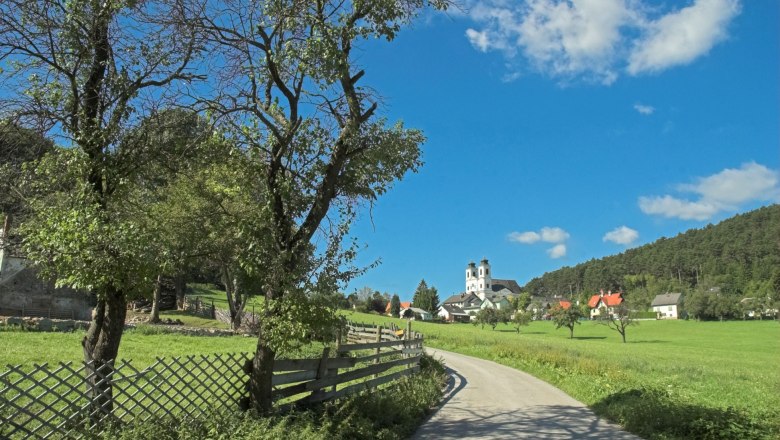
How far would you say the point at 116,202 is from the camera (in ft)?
30.0

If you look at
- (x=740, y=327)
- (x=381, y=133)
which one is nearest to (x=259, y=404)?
(x=381, y=133)

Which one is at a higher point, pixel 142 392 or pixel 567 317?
pixel 567 317

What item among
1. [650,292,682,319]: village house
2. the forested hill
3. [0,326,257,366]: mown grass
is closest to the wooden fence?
[0,326,257,366]: mown grass

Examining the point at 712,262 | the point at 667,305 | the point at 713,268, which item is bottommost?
the point at 667,305

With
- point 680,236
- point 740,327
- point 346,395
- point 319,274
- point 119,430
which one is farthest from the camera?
point 680,236

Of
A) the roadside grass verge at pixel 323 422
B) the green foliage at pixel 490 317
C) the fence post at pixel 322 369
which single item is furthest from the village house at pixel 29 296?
the green foliage at pixel 490 317

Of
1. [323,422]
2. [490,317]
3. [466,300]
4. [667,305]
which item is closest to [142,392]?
[323,422]

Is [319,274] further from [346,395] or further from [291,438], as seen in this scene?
[346,395]

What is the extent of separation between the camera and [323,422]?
888 cm

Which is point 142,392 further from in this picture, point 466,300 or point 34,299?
point 466,300

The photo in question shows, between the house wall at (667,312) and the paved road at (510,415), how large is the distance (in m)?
135

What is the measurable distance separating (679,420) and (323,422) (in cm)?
692

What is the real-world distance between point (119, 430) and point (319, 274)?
3.52m

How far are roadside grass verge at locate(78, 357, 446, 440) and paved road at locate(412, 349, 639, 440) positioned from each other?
0.50 meters
